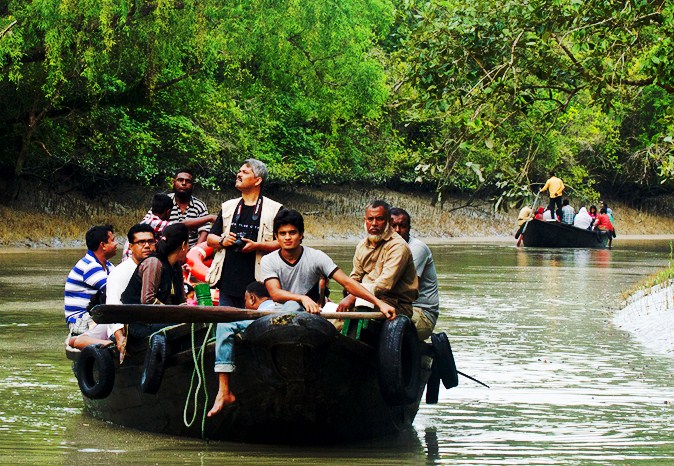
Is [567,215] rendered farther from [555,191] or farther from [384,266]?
[384,266]

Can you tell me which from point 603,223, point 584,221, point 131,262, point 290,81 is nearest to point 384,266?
point 131,262

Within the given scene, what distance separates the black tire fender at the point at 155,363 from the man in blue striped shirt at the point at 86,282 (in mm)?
1506

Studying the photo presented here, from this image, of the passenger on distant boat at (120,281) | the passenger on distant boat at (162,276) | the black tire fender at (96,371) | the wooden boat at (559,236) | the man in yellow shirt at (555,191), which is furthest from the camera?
the wooden boat at (559,236)

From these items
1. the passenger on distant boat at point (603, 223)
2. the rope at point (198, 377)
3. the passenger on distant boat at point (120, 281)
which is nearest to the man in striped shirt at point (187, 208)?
the passenger on distant boat at point (120, 281)

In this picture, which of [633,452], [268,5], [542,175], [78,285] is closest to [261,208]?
[78,285]

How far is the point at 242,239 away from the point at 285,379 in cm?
188

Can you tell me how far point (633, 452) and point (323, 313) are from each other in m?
2.18

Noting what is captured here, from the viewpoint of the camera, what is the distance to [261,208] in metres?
10.8

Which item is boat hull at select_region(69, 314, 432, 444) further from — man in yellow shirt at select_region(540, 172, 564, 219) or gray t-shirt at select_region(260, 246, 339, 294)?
man in yellow shirt at select_region(540, 172, 564, 219)

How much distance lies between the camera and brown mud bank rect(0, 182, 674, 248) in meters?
35.8

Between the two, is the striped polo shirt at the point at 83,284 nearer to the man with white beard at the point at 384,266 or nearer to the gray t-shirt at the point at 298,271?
the gray t-shirt at the point at 298,271

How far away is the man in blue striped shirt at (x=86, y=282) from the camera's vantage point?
10.9 metres

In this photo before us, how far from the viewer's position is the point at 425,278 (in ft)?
35.7

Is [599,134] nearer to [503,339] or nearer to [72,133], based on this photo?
[72,133]
